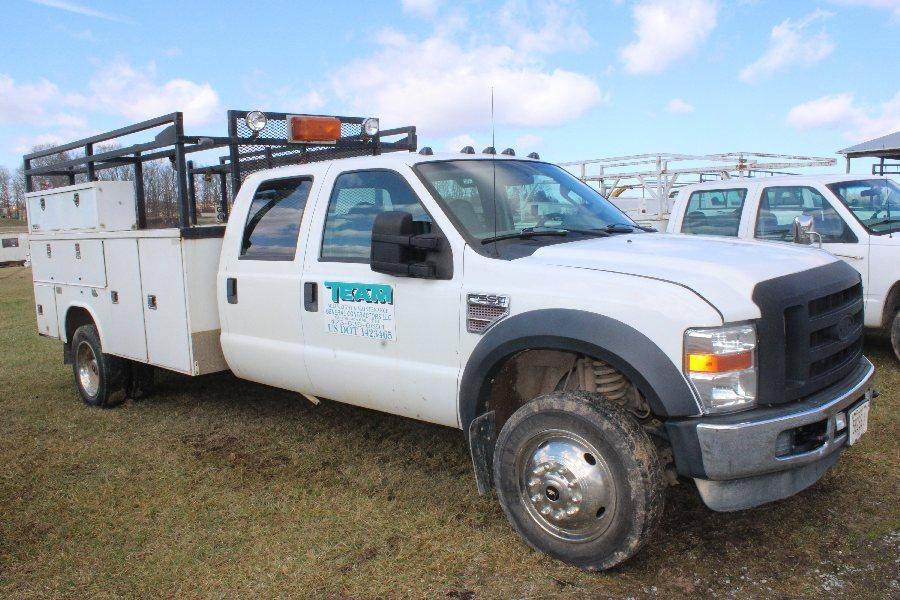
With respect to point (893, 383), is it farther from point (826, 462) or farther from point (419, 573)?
point (419, 573)

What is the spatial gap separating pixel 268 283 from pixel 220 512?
1399mm

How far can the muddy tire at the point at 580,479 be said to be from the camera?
3.03 metres

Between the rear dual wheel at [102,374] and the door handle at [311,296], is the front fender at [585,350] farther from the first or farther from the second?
the rear dual wheel at [102,374]

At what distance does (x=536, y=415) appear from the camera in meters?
3.30

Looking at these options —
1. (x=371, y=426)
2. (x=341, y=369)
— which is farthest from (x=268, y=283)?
(x=371, y=426)

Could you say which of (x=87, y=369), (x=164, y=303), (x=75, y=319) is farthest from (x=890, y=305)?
(x=75, y=319)

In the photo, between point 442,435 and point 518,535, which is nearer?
point 518,535

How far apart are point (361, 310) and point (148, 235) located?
84.5 inches

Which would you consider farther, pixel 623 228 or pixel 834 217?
pixel 834 217

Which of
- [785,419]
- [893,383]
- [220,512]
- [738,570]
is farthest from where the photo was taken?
[893,383]

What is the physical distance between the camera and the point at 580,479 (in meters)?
3.17

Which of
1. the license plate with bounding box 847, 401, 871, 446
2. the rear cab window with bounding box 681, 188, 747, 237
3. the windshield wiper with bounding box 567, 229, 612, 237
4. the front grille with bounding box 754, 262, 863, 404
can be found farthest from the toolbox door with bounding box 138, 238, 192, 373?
the rear cab window with bounding box 681, 188, 747, 237

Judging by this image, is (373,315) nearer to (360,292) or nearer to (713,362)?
(360,292)

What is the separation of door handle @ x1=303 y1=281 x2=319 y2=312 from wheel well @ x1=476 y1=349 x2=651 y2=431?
4.13 ft
